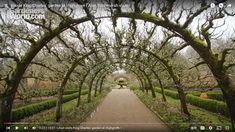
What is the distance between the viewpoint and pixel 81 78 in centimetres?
1889

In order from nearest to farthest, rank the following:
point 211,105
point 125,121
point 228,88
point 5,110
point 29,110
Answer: point 228,88, point 5,110, point 125,121, point 29,110, point 211,105

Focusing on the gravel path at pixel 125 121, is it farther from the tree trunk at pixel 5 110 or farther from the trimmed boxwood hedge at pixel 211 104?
the trimmed boxwood hedge at pixel 211 104

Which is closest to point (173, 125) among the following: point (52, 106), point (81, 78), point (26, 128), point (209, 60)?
point (209, 60)

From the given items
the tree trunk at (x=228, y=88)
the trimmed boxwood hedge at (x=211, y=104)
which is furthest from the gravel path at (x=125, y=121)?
the trimmed boxwood hedge at (x=211, y=104)

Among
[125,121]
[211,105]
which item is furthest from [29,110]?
[211,105]

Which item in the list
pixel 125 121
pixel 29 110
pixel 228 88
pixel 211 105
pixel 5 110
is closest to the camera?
pixel 228 88

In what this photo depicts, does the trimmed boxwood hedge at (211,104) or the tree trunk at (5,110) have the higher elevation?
the tree trunk at (5,110)

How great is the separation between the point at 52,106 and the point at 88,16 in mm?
14362

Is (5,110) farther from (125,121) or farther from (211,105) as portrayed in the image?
(211,105)

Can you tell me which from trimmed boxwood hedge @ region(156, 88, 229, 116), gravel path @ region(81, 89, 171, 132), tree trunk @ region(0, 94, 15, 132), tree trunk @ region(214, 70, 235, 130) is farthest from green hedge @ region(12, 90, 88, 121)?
trimmed boxwood hedge @ region(156, 88, 229, 116)

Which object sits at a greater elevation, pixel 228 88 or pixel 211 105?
pixel 228 88

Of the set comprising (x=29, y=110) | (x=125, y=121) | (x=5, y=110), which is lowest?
(x=125, y=121)

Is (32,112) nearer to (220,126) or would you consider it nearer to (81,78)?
(81,78)

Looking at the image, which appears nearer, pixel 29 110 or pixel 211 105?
pixel 29 110
